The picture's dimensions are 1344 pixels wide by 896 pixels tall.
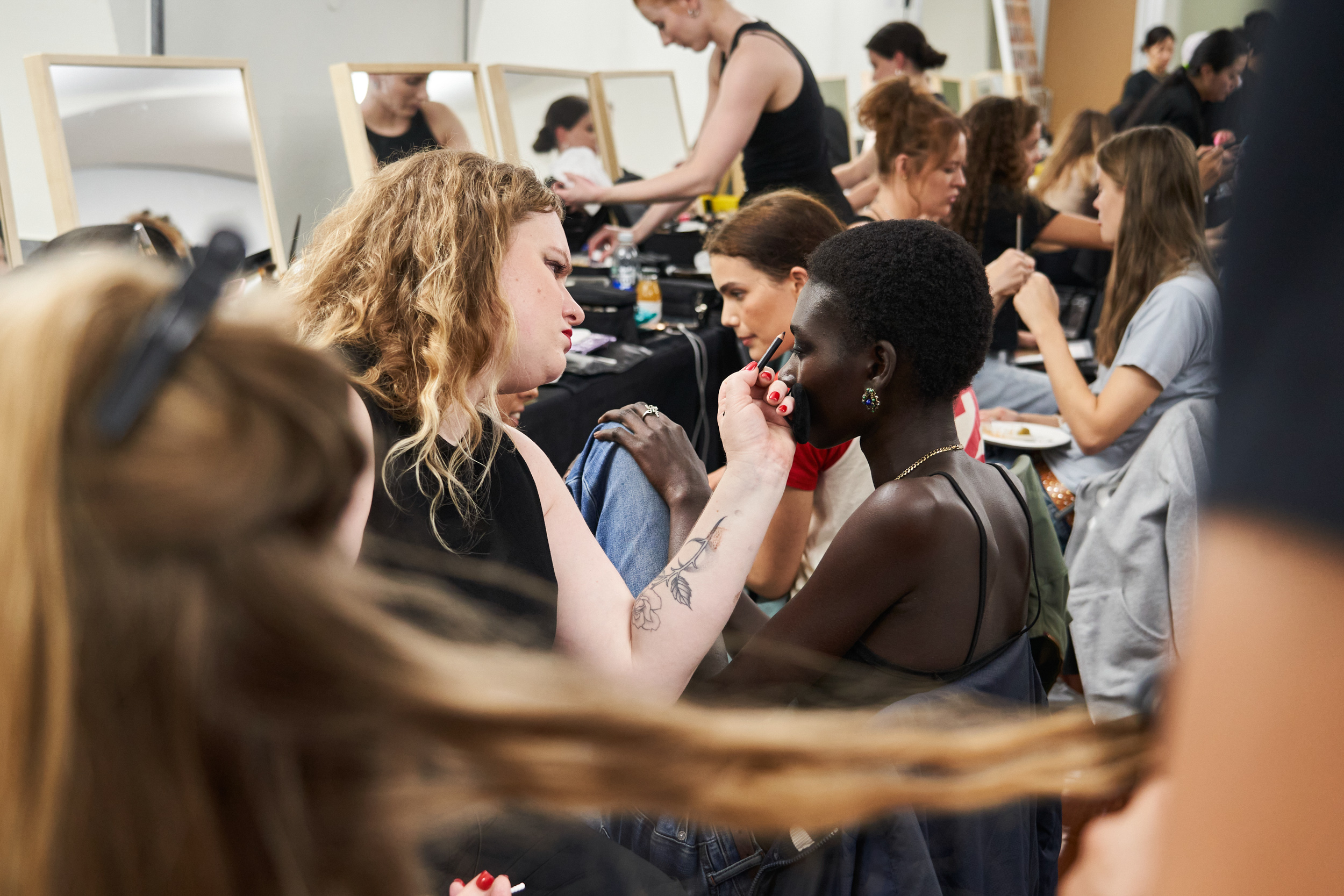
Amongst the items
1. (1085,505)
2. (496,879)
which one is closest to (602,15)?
(1085,505)

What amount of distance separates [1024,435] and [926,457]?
4.44 ft

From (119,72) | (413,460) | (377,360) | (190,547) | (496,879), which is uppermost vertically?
(119,72)

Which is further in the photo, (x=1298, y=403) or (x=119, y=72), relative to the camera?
(x=119, y=72)

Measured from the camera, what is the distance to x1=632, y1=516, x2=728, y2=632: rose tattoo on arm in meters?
1.19

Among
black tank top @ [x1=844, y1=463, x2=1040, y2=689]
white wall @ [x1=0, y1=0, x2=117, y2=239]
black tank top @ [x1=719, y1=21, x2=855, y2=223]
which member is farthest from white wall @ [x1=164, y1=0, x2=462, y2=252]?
black tank top @ [x1=844, y1=463, x2=1040, y2=689]

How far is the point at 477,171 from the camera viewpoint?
1230mm

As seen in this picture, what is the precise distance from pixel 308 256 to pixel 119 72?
1.64 metres

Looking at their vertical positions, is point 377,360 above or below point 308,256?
below

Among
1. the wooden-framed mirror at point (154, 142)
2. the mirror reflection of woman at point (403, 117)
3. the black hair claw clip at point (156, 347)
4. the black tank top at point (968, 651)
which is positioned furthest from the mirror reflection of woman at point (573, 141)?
the black hair claw clip at point (156, 347)

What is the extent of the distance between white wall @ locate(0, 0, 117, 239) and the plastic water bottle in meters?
1.59

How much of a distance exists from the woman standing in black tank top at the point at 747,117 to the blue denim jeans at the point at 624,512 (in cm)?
173

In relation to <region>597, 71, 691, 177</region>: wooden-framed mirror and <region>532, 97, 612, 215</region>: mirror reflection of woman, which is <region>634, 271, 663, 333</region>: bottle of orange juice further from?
<region>597, 71, 691, 177</region>: wooden-framed mirror

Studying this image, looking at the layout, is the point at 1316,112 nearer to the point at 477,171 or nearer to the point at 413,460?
the point at 413,460

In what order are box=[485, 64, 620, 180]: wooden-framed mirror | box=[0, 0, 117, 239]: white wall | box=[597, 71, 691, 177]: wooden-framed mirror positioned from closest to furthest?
box=[0, 0, 117, 239]: white wall < box=[485, 64, 620, 180]: wooden-framed mirror < box=[597, 71, 691, 177]: wooden-framed mirror
